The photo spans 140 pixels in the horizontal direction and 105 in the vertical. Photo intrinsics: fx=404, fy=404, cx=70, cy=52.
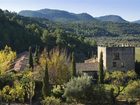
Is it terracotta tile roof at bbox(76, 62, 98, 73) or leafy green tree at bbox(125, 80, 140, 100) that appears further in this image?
terracotta tile roof at bbox(76, 62, 98, 73)

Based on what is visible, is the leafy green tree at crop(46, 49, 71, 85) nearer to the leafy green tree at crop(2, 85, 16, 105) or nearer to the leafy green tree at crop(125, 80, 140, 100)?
the leafy green tree at crop(2, 85, 16, 105)

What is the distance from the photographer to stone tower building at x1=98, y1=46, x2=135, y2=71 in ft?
273

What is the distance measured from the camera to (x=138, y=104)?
2564 inches

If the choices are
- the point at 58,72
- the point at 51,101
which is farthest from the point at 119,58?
the point at 51,101

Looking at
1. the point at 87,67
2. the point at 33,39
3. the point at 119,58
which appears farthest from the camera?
the point at 33,39

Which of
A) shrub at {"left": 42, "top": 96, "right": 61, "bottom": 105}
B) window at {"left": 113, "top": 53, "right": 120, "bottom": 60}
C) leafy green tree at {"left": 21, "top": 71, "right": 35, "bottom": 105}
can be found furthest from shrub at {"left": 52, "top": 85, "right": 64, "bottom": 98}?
window at {"left": 113, "top": 53, "right": 120, "bottom": 60}

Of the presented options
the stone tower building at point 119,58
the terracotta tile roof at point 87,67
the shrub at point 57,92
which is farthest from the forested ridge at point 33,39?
the shrub at point 57,92

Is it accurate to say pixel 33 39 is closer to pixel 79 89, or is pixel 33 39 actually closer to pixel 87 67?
pixel 87 67

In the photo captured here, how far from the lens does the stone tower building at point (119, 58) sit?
273ft

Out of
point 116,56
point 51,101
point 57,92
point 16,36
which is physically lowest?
point 51,101

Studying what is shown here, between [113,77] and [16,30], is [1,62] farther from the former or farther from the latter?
[16,30]

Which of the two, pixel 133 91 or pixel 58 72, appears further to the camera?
pixel 58 72

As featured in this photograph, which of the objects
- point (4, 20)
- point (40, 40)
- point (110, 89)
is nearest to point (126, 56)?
point (110, 89)

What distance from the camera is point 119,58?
83.2 meters
